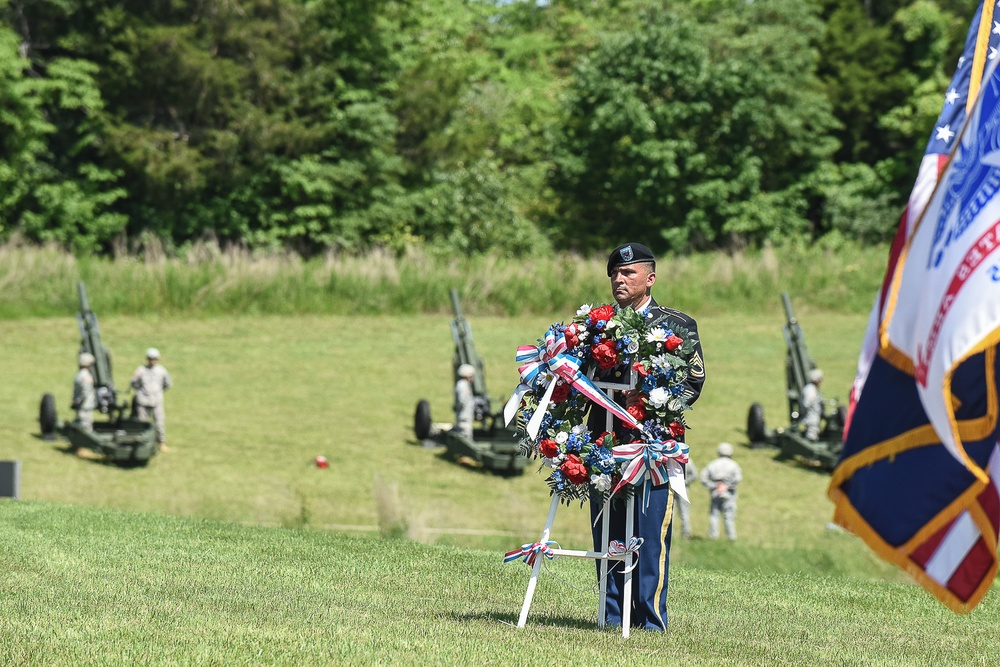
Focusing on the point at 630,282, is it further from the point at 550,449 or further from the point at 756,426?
the point at 756,426

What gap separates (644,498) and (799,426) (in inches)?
786

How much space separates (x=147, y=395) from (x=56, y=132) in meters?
25.8

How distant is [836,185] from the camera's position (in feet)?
185

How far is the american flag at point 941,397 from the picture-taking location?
15.6 ft

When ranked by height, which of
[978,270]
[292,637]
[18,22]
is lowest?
[292,637]

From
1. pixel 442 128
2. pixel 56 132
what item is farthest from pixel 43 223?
pixel 442 128

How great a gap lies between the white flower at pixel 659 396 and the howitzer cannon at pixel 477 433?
16853mm

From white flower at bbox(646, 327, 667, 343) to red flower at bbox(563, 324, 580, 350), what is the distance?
340 mm

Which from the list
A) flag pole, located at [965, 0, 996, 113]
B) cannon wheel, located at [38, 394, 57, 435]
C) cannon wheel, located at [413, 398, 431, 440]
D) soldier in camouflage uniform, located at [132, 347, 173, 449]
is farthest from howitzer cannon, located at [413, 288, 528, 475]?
flag pole, located at [965, 0, 996, 113]

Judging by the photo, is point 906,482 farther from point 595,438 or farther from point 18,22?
point 18,22

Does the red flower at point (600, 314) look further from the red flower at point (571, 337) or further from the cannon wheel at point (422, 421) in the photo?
the cannon wheel at point (422, 421)

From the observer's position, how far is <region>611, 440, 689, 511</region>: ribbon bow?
7203 millimetres

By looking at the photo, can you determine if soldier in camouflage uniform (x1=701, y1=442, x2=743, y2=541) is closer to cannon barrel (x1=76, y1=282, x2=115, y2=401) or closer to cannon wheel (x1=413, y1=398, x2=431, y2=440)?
cannon wheel (x1=413, y1=398, x2=431, y2=440)

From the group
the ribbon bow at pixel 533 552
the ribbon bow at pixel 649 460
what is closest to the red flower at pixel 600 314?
the ribbon bow at pixel 649 460
